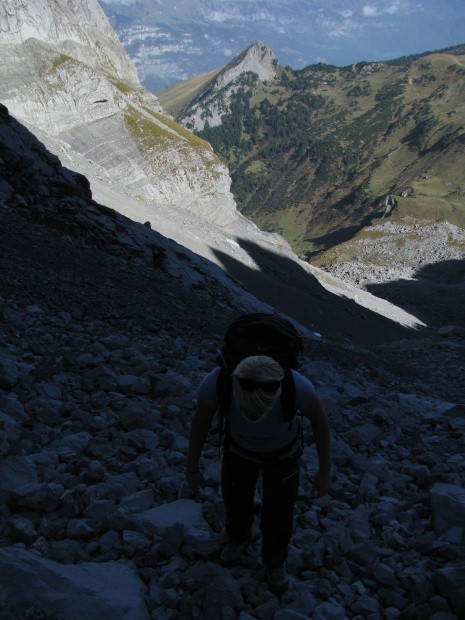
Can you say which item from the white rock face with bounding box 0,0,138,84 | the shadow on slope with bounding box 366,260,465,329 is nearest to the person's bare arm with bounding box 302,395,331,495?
the shadow on slope with bounding box 366,260,465,329

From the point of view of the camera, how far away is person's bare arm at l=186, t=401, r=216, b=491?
193 inches

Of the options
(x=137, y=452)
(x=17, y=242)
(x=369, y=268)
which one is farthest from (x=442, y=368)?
(x=369, y=268)

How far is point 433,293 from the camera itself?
80188mm

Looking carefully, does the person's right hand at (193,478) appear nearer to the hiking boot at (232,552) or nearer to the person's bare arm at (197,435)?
the person's bare arm at (197,435)

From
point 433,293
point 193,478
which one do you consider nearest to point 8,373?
point 193,478

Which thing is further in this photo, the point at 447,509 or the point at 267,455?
the point at 447,509

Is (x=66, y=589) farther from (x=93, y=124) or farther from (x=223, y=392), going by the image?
(x=93, y=124)

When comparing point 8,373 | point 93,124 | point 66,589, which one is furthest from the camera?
point 93,124

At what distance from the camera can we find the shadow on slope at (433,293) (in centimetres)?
6869

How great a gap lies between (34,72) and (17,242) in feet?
192

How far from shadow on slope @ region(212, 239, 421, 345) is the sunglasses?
99.3 ft

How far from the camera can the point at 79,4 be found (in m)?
79.1

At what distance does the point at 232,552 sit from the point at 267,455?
1.30 metres

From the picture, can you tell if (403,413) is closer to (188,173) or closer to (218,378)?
(218,378)
